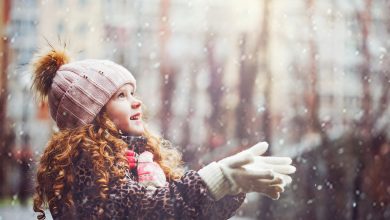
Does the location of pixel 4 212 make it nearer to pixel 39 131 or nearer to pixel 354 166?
pixel 39 131

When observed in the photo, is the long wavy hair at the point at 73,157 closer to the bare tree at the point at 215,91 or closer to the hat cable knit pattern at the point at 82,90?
the hat cable knit pattern at the point at 82,90

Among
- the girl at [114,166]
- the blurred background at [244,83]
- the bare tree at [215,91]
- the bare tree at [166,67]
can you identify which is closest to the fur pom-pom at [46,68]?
the girl at [114,166]

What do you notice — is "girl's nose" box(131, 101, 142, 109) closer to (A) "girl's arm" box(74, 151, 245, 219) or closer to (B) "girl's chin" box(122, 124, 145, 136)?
(B) "girl's chin" box(122, 124, 145, 136)

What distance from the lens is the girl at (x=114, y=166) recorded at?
1039 millimetres

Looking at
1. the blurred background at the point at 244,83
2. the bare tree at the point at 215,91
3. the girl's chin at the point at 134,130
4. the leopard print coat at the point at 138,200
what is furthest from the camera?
the bare tree at the point at 215,91

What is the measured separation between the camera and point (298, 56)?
1581 mm

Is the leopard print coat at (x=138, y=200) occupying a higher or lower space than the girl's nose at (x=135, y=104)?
lower

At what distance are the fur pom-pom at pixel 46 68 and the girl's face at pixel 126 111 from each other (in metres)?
0.14

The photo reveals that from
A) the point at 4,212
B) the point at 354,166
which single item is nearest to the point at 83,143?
the point at 4,212

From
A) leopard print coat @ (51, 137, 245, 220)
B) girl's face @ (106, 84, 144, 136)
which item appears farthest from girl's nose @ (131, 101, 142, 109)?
leopard print coat @ (51, 137, 245, 220)

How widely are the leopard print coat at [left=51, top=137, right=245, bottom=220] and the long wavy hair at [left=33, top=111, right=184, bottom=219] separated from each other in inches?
0.5

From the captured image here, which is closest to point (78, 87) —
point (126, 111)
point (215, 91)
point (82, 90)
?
point (82, 90)

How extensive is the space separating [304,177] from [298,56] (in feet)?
1.17

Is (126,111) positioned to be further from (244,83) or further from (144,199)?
(244,83)
